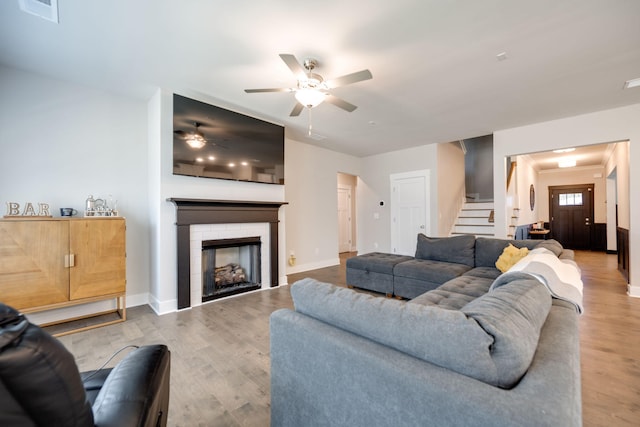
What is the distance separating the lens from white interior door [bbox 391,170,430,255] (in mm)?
5992

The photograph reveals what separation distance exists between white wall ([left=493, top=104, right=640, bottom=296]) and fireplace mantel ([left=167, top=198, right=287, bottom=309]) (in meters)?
4.19

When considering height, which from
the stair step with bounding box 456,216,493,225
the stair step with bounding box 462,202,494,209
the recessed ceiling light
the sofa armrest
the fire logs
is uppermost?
the recessed ceiling light

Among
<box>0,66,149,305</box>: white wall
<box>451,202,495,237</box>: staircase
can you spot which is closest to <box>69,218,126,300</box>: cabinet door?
<box>0,66,149,305</box>: white wall

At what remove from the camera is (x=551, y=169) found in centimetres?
891

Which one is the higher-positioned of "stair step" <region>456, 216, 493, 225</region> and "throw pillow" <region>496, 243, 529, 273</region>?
"stair step" <region>456, 216, 493, 225</region>

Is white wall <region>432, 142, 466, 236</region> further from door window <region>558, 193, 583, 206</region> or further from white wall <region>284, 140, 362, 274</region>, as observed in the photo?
door window <region>558, 193, 583, 206</region>

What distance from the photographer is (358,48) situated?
248 centimetres

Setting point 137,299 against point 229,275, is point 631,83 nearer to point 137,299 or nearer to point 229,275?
point 229,275

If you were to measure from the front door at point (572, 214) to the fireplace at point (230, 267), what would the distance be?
10055 mm

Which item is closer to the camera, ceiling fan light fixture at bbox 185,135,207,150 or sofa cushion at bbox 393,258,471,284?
sofa cushion at bbox 393,258,471,284

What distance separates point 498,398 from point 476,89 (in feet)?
12.0

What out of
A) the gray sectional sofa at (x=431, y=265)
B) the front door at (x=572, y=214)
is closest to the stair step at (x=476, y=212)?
the gray sectional sofa at (x=431, y=265)

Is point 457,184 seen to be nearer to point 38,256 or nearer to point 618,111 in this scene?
point 618,111

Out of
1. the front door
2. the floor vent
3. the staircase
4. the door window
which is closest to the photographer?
the floor vent
